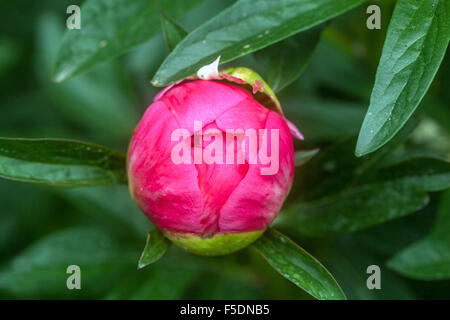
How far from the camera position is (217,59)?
881 millimetres

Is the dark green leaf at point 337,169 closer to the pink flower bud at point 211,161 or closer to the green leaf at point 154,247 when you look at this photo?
the pink flower bud at point 211,161

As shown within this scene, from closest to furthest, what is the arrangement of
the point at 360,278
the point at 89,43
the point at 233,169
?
1. the point at 233,169
2. the point at 89,43
3. the point at 360,278

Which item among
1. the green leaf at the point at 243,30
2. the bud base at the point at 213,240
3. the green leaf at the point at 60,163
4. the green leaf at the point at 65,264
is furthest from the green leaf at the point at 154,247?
the green leaf at the point at 65,264

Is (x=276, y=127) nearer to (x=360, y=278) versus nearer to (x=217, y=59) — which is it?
(x=217, y=59)

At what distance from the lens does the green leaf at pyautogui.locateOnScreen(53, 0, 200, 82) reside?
1120mm

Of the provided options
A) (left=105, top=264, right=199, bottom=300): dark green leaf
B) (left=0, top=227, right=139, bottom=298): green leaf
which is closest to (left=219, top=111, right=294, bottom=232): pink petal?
(left=105, top=264, right=199, bottom=300): dark green leaf

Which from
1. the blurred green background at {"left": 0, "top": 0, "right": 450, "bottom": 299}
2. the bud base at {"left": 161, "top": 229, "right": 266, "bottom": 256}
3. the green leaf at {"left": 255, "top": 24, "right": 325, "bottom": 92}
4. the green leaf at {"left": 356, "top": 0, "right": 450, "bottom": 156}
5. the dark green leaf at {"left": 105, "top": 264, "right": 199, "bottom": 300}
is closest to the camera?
the green leaf at {"left": 356, "top": 0, "right": 450, "bottom": 156}

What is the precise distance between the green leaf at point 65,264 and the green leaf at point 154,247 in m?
0.47

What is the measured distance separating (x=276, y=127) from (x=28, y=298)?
830 mm

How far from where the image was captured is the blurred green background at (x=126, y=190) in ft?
4.41

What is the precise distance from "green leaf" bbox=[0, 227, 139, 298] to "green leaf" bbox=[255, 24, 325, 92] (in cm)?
62

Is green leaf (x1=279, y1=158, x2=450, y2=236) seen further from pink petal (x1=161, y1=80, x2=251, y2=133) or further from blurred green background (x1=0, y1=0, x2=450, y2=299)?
pink petal (x1=161, y1=80, x2=251, y2=133)

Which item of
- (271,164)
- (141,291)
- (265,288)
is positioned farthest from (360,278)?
(271,164)

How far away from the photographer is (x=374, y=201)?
114 centimetres
